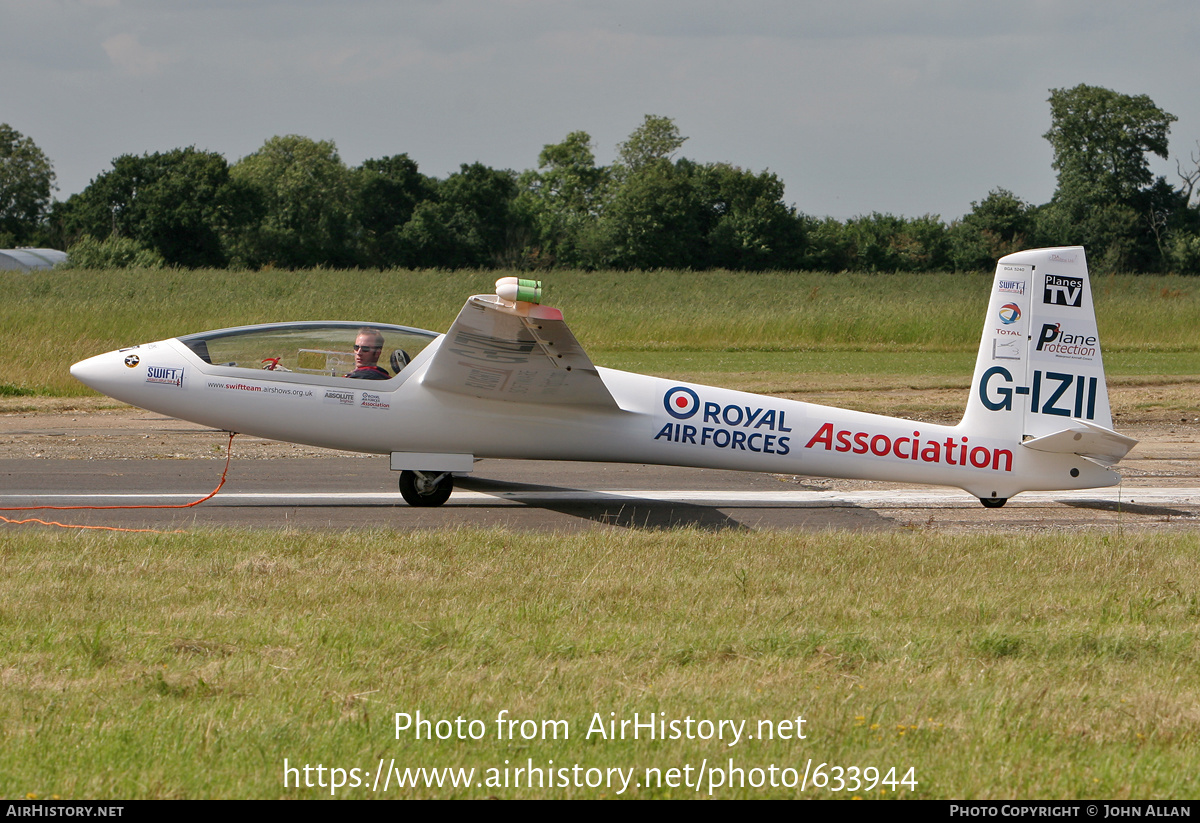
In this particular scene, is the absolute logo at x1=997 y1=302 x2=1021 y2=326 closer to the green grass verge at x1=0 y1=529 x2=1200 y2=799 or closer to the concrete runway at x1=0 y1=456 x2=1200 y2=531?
the concrete runway at x1=0 y1=456 x2=1200 y2=531

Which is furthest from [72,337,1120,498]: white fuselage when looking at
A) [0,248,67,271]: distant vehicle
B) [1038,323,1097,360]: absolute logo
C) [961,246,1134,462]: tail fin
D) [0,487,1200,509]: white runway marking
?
[0,248,67,271]: distant vehicle

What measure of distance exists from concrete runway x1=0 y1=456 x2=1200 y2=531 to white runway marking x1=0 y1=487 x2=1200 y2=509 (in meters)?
0.02

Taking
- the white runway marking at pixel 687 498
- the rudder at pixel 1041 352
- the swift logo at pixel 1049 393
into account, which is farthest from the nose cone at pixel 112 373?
the swift logo at pixel 1049 393

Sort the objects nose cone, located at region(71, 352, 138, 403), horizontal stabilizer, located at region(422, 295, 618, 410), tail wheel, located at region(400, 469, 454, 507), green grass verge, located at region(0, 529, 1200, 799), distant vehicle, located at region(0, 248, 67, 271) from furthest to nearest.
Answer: distant vehicle, located at region(0, 248, 67, 271) → tail wheel, located at region(400, 469, 454, 507) → nose cone, located at region(71, 352, 138, 403) → horizontal stabilizer, located at region(422, 295, 618, 410) → green grass verge, located at region(0, 529, 1200, 799)

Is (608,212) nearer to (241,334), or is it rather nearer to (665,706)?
(241,334)

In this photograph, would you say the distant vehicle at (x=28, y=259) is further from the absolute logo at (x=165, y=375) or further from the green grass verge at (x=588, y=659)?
the green grass verge at (x=588, y=659)

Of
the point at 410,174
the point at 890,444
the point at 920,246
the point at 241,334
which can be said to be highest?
the point at 410,174

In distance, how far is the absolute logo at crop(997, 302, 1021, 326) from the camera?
1009 cm

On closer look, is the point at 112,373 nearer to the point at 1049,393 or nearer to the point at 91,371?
the point at 91,371

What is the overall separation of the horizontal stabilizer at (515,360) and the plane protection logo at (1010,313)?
3797 mm

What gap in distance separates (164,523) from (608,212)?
82317 millimetres

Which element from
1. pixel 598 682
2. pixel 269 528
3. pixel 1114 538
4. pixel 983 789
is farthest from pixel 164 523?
pixel 1114 538

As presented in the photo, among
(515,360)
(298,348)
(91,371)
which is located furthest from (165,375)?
(515,360)

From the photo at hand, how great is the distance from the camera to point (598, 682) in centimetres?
511
